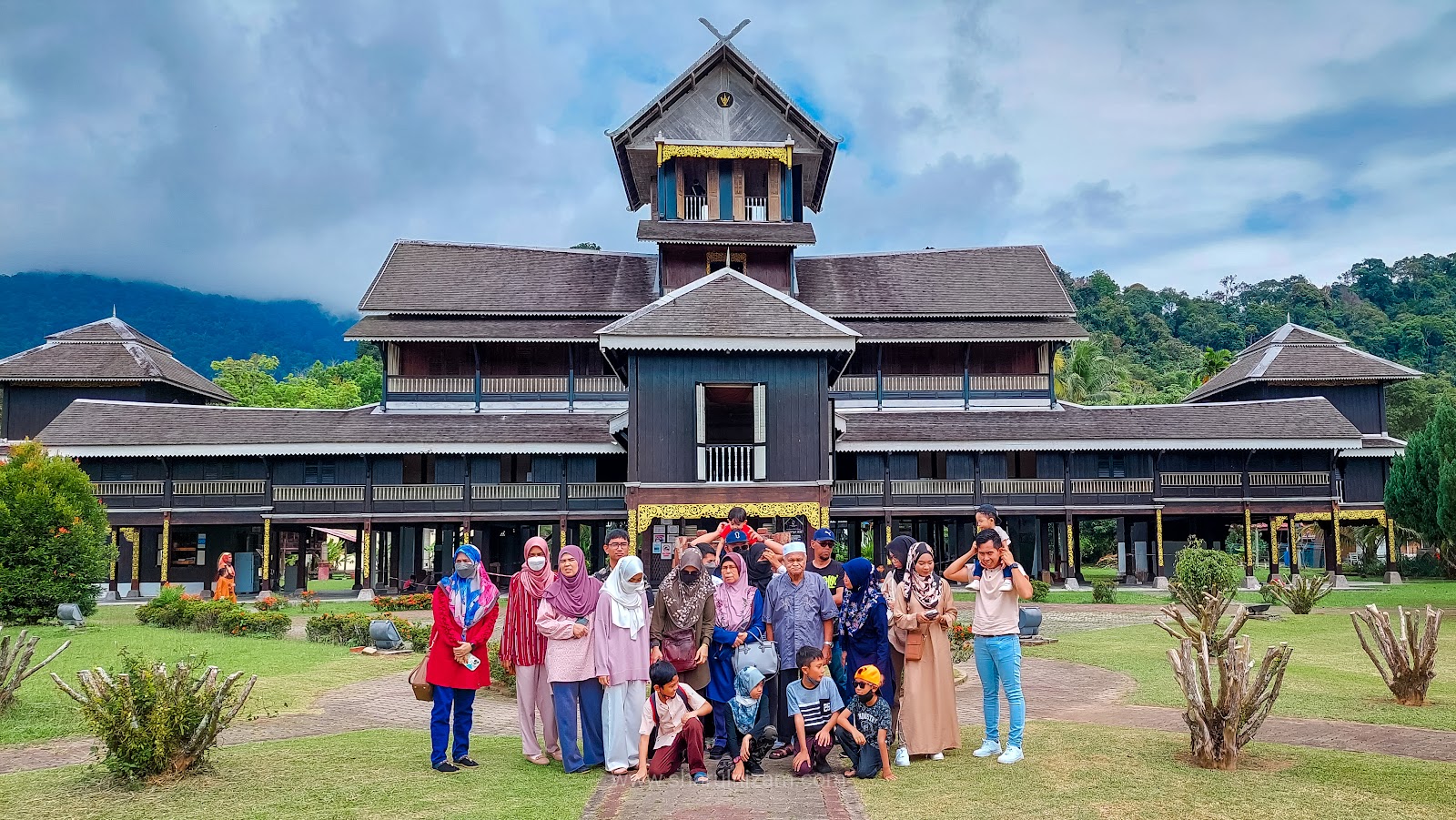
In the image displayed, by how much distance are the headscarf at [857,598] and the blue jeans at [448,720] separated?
2999 millimetres

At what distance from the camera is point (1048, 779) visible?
788cm

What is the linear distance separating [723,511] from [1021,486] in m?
11.6

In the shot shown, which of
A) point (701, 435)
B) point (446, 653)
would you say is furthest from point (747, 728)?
point (701, 435)

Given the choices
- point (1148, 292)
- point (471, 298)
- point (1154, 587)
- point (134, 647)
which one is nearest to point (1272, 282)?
point (1148, 292)

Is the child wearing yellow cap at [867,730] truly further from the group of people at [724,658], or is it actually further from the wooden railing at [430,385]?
the wooden railing at [430,385]

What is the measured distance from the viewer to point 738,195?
3209 centimetres

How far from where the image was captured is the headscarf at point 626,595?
8383mm

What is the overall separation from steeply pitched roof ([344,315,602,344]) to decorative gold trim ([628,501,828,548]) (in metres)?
9.41

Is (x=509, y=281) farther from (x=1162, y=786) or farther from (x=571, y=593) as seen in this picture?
(x=1162, y=786)

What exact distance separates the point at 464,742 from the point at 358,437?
2211 cm

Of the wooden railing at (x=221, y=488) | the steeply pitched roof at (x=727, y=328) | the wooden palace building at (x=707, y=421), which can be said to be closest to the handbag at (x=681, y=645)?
the steeply pitched roof at (x=727, y=328)

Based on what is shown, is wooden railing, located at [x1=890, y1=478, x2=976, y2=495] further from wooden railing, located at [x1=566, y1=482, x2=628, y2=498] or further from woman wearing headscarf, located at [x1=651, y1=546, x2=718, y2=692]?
woman wearing headscarf, located at [x1=651, y1=546, x2=718, y2=692]

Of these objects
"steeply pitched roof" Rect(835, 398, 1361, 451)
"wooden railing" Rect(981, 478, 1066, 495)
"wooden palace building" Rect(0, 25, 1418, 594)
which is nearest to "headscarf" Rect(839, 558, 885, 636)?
"wooden palace building" Rect(0, 25, 1418, 594)

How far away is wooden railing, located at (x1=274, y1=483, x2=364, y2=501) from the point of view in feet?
95.6
